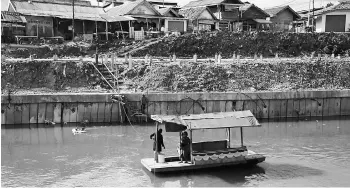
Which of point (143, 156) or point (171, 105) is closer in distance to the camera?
point (143, 156)

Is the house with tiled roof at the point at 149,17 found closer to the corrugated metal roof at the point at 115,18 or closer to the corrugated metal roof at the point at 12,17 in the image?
the corrugated metal roof at the point at 115,18

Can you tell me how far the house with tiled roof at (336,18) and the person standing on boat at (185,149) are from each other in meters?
36.0

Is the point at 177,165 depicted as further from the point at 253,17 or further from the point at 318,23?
the point at 318,23

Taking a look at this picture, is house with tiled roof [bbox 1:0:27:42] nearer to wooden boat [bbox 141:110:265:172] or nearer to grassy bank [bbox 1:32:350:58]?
grassy bank [bbox 1:32:350:58]

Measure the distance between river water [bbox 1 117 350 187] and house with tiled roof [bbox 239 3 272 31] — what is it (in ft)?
84.0

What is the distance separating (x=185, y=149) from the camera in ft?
53.5

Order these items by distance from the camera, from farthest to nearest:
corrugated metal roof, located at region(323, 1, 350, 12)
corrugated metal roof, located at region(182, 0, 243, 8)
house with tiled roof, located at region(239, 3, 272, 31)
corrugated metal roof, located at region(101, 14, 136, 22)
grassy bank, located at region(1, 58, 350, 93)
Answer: corrugated metal roof, located at region(182, 0, 243, 8) < house with tiled roof, located at region(239, 3, 272, 31) < corrugated metal roof, located at region(323, 1, 350, 12) < corrugated metal roof, located at region(101, 14, 136, 22) < grassy bank, located at region(1, 58, 350, 93)

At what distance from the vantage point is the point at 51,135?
77.4 feet

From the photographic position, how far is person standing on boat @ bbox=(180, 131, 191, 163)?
1620 centimetres

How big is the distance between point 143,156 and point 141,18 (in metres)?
29.2

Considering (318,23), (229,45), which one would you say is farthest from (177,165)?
(318,23)

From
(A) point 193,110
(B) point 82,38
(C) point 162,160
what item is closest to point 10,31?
(B) point 82,38

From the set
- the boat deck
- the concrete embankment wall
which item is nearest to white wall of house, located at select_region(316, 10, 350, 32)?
the concrete embankment wall

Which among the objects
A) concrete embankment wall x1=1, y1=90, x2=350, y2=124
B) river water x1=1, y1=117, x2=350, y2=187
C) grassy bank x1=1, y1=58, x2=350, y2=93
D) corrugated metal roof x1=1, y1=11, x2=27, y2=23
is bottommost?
river water x1=1, y1=117, x2=350, y2=187
